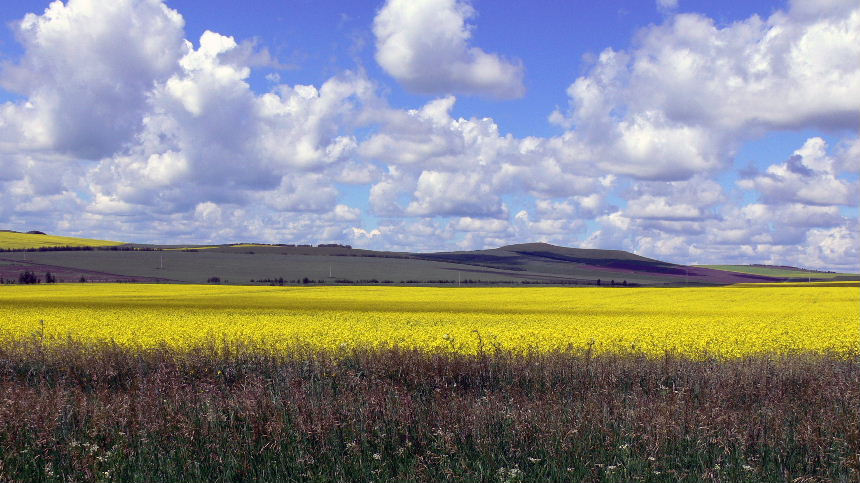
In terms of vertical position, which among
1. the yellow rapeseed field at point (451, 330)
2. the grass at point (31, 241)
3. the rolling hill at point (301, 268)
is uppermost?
the grass at point (31, 241)

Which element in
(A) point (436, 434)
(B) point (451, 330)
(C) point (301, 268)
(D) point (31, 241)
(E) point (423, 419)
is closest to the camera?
(A) point (436, 434)

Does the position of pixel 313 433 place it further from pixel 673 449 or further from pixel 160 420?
pixel 673 449

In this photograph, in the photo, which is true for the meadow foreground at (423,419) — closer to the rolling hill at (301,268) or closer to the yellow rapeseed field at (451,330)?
the yellow rapeseed field at (451,330)

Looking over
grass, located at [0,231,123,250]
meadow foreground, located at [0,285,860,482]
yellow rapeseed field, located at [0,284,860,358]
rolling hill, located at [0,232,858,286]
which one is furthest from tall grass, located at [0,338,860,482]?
grass, located at [0,231,123,250]

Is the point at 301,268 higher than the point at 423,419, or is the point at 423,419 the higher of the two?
the point at 301,268

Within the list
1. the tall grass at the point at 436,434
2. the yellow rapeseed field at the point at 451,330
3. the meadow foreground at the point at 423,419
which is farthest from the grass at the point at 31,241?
the tall grass at the point at 436,434

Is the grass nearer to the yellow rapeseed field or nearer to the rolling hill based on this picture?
the rolling hill

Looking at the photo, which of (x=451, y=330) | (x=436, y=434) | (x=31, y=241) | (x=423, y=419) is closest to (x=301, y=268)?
(x=31, y=241)

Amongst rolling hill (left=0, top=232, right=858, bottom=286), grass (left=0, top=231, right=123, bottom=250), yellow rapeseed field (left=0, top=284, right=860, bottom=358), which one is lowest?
yellow rapeseed field (left=0, top=284, right=860, bottom=358)

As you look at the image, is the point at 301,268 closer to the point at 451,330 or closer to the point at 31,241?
the point at 31,241


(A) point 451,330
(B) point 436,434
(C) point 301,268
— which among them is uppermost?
(C) point 301,268

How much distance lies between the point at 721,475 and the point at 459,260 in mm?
117578

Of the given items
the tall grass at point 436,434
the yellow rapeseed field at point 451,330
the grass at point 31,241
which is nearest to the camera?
the tall grass at point 436,434

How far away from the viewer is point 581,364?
1144cm
